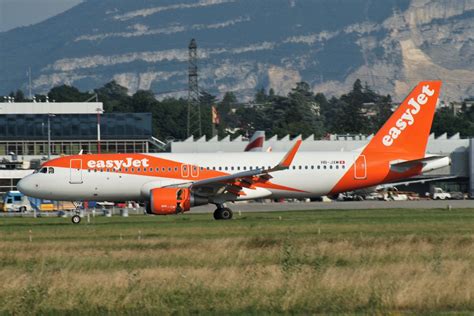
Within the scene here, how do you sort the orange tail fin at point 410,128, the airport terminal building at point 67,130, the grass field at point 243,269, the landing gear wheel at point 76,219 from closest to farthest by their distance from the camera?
1. the grass field at point 243,269
2. the landing gear wheel at point 76,219
3. the orange tail fin at point 410,128
4. the airport terminal building at point 67,130

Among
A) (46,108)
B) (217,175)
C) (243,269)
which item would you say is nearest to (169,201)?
(217,175)

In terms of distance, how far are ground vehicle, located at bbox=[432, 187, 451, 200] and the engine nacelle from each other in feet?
162

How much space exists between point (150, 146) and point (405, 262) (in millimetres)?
110748

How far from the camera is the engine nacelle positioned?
57.9 m

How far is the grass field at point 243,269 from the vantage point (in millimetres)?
27125

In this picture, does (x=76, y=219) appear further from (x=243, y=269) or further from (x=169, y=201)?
(x=243, y=269)

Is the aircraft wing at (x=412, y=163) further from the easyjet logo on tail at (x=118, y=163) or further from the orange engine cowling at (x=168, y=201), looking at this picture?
the easyjet logo on tail at (x=118, y=163)

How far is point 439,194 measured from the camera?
354ft

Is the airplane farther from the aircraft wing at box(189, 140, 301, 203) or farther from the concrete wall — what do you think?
the concrete wall

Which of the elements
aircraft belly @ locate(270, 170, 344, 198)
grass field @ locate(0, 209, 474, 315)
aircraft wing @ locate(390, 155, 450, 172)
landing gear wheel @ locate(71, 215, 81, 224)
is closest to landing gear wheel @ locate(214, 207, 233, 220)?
aircraft belly @ locate(270, 170, 344, 198)

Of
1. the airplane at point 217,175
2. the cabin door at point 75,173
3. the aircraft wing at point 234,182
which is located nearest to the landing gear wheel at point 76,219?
the airplane at point 217,175

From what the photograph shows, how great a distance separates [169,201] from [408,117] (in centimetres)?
1584

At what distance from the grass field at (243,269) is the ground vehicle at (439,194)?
180 ft

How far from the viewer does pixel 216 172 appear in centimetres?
6238
